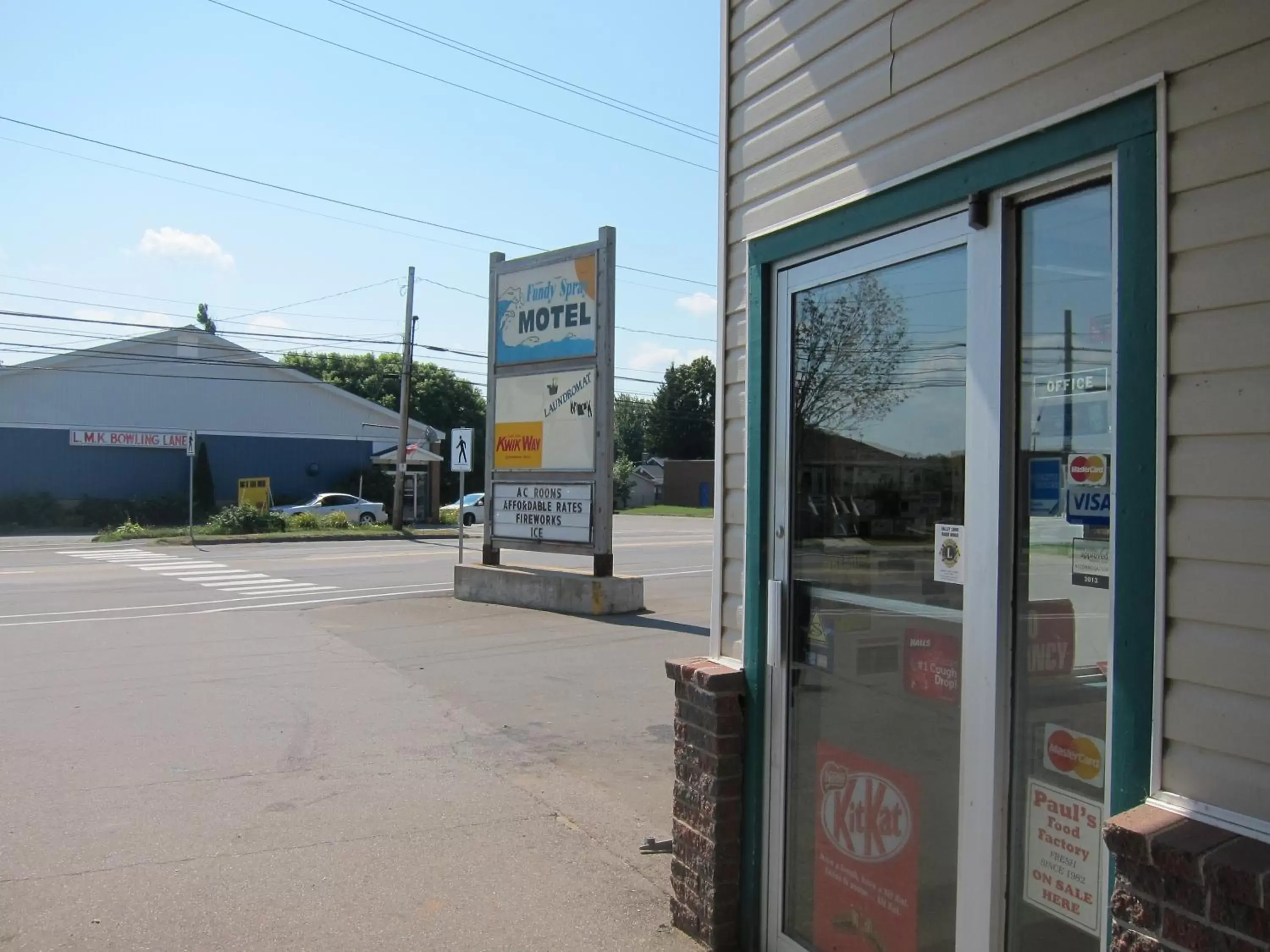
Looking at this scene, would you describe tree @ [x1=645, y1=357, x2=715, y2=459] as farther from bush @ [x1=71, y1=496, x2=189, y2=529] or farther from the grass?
bush @ [x1=71, y1=496, x2=189, y2=529]

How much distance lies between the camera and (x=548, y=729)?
7.60 metres

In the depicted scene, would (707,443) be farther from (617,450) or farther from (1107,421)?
(1107,421)

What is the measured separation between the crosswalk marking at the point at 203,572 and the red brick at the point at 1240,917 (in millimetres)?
16142

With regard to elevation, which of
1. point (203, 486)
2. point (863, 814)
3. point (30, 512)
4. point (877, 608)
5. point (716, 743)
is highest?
point (877, 608)

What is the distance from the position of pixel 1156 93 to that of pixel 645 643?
31.2ft

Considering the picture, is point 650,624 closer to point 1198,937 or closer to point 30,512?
point 1198,937

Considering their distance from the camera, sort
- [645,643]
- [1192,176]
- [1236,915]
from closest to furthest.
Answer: [1236,915], [1192,176], [645,643]

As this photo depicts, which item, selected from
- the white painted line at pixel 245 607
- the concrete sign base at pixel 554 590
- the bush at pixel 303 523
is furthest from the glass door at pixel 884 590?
the bush at pixel 303 523

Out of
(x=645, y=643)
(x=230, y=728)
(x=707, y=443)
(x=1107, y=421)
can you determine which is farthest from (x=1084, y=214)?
(x=707, y=443)

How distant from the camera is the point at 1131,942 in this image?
2318 mm

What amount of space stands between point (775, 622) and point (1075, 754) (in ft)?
3.99

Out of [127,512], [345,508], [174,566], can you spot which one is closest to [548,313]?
[174,566]

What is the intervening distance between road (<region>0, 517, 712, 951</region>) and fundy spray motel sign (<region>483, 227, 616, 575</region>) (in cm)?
183

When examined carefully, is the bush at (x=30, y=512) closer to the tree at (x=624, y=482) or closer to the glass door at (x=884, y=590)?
the tree at (x=624, y=482)
